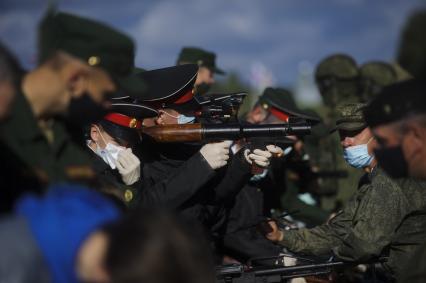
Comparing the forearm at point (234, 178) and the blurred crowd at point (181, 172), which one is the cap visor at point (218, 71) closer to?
the blurred crowd at point (181, 172)

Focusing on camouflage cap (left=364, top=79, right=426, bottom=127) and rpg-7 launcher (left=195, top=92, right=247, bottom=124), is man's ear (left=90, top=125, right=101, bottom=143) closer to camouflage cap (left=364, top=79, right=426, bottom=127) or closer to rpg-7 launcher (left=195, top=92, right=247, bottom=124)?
rpg-7 launcher (left=195, top=92, right=247, bottom=124)

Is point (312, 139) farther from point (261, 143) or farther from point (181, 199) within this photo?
point (181, 199)

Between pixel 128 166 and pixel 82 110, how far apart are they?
1852 millimetres

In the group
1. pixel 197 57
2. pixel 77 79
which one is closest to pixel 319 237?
pixel 77 79

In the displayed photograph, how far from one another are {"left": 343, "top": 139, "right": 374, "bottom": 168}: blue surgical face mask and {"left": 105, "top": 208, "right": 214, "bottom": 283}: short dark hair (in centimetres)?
345

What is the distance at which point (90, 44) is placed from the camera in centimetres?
328

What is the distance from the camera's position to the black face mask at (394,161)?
3574mm

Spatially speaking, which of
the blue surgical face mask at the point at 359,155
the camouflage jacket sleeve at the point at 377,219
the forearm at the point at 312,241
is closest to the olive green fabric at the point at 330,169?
the blue surgical face mask at the point at 359,155

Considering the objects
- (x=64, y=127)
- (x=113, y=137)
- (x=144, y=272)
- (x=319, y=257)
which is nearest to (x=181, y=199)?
(x=113, y=137)

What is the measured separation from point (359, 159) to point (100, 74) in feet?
11.1

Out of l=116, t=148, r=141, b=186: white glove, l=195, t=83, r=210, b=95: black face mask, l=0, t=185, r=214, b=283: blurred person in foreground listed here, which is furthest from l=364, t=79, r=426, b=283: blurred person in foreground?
l=195, t=83, r=210, b=95: black face mask

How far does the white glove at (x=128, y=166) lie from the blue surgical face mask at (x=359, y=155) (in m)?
2.09

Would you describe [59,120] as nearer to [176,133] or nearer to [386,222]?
[176,133]

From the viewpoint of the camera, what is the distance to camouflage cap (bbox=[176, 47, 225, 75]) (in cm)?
995
